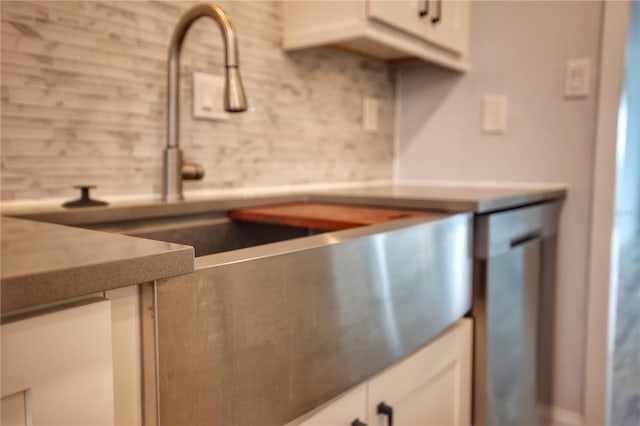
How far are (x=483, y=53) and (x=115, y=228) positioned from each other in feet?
4.29

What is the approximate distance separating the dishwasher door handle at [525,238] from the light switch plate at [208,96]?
2.51 ft

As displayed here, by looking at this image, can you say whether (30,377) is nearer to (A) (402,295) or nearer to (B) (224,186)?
(A) (402,295)

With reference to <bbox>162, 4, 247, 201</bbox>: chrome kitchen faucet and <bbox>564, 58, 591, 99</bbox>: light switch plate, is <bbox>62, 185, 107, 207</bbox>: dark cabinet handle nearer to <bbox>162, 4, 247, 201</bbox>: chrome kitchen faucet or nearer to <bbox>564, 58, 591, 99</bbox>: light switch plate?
<bbox>162, 4, 247, 201</bbox>: chrome kitchen faucet

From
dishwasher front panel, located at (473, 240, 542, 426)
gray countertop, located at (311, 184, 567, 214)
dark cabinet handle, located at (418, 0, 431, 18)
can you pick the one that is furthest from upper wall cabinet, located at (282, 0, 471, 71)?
dishwasher front panel, located at (473, 240, 542, 426)

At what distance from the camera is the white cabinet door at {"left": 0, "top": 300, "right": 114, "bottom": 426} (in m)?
0.39

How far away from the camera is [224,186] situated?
4.26ft

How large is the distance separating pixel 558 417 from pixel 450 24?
4.10 feet

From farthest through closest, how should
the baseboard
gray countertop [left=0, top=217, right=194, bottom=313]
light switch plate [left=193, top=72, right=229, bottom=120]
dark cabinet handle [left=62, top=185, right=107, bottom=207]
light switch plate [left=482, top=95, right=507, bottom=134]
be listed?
light switch plate [left=482, top=95, right=507, bottom=134], the baseboard, light switch plate [left=193, top=72, right=229, bottom=120], dark cabinet handle [left=62, top=185, right=107, bottom=207], gray countertop [left=0, top=217, right=194, bottom=313]

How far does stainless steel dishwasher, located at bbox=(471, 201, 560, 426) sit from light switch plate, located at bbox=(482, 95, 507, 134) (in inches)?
12.7

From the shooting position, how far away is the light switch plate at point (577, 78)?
59.2 inches

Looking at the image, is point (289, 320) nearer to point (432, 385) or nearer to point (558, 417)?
point (432, 385)

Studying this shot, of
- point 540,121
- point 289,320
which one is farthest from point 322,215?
point 540,121

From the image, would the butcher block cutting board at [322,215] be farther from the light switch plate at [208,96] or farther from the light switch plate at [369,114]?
the light switch plate at [369,114]

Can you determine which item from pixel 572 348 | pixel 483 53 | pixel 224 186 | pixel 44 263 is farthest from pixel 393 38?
pixel 44 263
